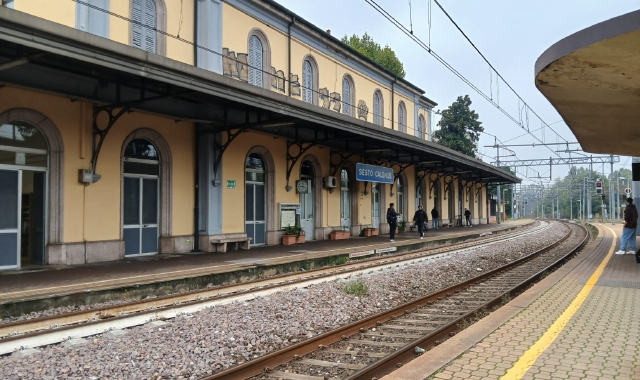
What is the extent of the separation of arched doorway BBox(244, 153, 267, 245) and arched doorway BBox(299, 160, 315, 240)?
2.47m

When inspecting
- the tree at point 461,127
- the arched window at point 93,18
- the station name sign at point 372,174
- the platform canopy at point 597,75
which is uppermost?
the tree at point 461,127

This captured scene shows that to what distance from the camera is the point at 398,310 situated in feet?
26.2

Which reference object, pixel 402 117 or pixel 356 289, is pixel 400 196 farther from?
pixel 356 289

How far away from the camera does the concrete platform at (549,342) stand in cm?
457

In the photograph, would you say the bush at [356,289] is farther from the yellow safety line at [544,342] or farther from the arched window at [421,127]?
the arched window at [421,127]

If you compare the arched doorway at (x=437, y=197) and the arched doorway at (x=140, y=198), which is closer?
the arched doorway at (x=140, y=198)

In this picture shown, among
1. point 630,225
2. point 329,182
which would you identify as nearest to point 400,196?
point 329,182

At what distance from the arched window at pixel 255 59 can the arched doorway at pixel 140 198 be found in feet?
19.0

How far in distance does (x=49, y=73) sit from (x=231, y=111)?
581 centimetres

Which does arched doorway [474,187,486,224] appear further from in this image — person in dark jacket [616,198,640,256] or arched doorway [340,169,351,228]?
person in dark jacket [616,198,640,256]

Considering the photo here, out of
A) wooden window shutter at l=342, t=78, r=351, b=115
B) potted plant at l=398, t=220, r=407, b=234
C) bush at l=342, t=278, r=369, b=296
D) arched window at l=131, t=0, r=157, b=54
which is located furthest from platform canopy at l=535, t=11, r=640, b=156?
potted plant at l=398, t=220, r=407, b=234

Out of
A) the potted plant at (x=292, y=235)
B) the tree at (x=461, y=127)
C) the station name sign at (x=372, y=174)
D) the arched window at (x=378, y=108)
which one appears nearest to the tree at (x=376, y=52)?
the tree at (x=461, y=127)

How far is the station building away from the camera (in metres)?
11.0

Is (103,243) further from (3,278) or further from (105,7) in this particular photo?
(105,7)
